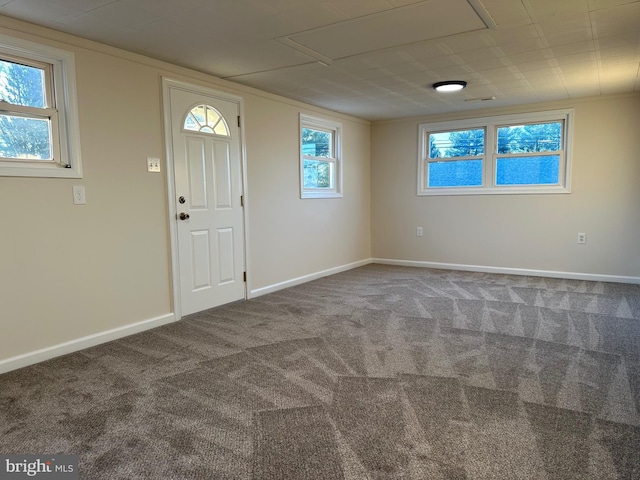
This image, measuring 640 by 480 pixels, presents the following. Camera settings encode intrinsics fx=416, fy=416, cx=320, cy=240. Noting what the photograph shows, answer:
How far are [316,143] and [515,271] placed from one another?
3251 millimetres

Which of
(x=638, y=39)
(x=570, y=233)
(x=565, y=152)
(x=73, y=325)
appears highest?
(x=638, y=39)

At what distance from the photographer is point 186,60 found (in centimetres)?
353

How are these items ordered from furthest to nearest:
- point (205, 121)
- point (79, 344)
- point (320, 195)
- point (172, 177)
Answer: point (320, 195)
point (205, 121)
point (172, 177)
point (79, 344)

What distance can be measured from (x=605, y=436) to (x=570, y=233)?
4.02 meters

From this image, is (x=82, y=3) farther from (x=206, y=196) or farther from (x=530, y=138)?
(x=530, y=138)

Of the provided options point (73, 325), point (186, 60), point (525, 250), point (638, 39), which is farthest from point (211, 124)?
point (525, 250)

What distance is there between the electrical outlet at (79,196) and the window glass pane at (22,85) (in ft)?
1.95

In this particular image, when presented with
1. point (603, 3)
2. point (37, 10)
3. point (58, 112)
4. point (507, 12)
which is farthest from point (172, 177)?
point (603, 3)

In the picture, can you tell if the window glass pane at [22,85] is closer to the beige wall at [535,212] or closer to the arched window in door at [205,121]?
the arched window in door at [205,121]

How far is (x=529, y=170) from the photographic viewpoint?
5.59 meters

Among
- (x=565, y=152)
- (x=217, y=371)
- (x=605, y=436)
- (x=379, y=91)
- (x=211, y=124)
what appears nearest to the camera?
(x=605, y=436)

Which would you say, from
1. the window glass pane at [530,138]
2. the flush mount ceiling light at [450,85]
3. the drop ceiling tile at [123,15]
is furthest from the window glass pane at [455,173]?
the drop ceiling tile at [123,15]

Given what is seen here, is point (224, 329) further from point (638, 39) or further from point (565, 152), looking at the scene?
point (565, 152)

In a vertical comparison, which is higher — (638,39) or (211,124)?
(638,39)
